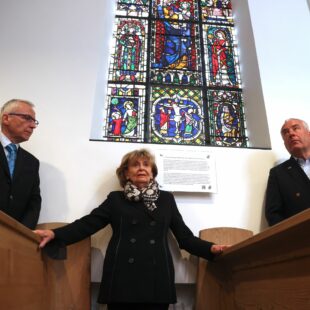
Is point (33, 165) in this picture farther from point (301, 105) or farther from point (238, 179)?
point (301, 105)

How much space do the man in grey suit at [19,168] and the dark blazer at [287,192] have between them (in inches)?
56.2

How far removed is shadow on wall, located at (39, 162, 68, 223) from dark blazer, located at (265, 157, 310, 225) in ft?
4.28

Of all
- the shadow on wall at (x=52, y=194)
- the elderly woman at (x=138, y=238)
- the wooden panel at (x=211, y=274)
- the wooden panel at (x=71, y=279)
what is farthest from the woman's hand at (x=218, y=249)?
the shadow on wall at (x=52, y=194)

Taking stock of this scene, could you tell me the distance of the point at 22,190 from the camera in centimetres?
180

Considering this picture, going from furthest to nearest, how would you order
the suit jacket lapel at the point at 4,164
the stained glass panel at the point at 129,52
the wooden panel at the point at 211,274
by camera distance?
the stained glass panel at the point at 129,52 < the wooden panel at the point at 211,274 < the suit jacket lapel at the point at 4,164

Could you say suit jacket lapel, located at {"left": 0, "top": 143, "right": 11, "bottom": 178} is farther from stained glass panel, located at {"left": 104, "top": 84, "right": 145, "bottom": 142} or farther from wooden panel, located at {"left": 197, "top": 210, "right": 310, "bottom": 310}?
wooden panel, located at {"left": 197, "top": 210, "right": 310, "bottom": 310}

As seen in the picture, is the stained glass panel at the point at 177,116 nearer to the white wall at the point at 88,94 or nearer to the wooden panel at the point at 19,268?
the white wall at the point at 88,94

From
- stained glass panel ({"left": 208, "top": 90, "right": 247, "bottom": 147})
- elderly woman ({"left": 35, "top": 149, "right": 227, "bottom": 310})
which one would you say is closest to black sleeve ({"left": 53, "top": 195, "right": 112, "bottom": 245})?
elderly woman ({"left": 35, "top": 149, "right": 227, "bottom": 310})

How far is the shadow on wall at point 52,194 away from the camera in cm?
203

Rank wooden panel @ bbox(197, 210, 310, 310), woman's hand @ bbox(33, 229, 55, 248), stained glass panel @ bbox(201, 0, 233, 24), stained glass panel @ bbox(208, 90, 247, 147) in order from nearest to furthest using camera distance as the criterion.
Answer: wooden panel @ bbox(197, 210, 310, 310), woman's hand @ bbox(33, 229, 55, 248), stained glass panel @ bbox(208, 90, 247, 147), stained glass panel @ bbox(201, 0, 233, 24)

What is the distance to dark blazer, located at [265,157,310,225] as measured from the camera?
195 centimetres

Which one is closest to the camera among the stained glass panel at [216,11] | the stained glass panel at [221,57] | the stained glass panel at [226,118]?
the stained glass panel at [226,118]

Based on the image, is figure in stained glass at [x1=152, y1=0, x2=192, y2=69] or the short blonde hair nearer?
the short blonde hair

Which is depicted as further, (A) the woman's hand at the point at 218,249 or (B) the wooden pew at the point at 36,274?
(A) the woman's hand at the point at 218,249
